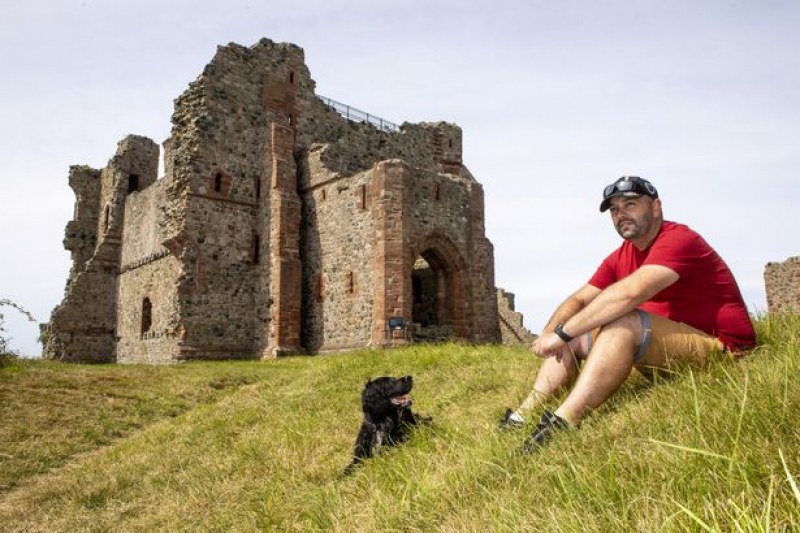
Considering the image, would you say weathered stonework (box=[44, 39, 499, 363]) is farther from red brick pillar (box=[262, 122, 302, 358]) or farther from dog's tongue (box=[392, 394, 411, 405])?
dog's tongue (box=[392, 394, 411, 405])

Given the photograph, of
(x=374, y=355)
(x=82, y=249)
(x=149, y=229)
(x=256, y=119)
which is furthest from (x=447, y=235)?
(x=82, y=249)

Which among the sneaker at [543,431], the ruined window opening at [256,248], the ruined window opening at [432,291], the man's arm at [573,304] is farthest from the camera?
the ruined window opening at [256,248]

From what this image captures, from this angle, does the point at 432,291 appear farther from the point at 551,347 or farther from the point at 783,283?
the point at 551,347

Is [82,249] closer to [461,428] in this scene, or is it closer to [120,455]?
[120,455]

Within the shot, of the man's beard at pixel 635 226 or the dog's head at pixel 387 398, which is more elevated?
the man's beard at pixel 635 226

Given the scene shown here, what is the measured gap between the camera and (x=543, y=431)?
3.55 metres

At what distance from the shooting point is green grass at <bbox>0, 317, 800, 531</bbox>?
7.95ft

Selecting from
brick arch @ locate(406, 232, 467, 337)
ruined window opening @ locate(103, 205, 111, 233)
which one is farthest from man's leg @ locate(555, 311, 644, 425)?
ruined window opening @ locate(103, 205, 111, 233)

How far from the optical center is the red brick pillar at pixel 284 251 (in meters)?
19.5

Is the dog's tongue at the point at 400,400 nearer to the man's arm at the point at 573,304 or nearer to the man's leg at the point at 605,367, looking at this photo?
the man's arm at the point at 573,304

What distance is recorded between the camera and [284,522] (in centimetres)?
423

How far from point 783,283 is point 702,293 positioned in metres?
19.9

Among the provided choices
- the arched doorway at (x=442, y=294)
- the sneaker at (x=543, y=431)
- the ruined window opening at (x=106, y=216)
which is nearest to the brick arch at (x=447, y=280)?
the arched doorway at (x=442, y=294)

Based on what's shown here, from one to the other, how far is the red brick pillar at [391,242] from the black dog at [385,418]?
38.7ft
